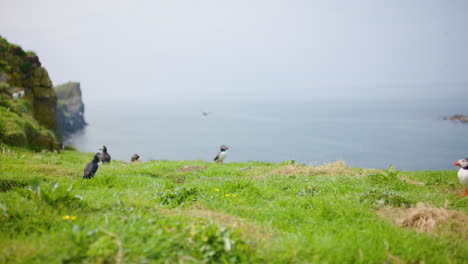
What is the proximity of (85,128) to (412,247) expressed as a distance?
584 feet

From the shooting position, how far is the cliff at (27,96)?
19047 millimetres

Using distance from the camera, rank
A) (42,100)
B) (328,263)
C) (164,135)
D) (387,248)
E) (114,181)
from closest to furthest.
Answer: (328,263), (387,248), (114,181), (42,100), (164,135)

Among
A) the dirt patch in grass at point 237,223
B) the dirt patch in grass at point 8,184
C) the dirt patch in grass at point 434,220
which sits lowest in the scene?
the dirt patch in grass at point 8,184

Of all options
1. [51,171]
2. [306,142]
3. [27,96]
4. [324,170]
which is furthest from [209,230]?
[306,142]

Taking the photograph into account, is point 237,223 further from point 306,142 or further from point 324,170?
point 306,142

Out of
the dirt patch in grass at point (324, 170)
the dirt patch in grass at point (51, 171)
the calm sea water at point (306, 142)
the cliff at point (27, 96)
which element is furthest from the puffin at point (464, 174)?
the calm sea water at point (306, 142)

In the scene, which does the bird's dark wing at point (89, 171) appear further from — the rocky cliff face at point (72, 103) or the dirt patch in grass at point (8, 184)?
the rocky cliff face at point (72, 103)

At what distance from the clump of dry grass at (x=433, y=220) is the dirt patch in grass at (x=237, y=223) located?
298 centimetres

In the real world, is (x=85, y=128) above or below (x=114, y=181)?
below

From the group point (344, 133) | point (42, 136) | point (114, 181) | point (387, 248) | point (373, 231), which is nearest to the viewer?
Answer: point (387, 248)

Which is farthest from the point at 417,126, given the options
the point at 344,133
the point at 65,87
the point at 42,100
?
the point at 65,87

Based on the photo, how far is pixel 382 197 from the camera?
750 cm

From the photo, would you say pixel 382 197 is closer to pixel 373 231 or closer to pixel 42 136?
pixel 373 231

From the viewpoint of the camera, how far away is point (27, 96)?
95.5 ft
